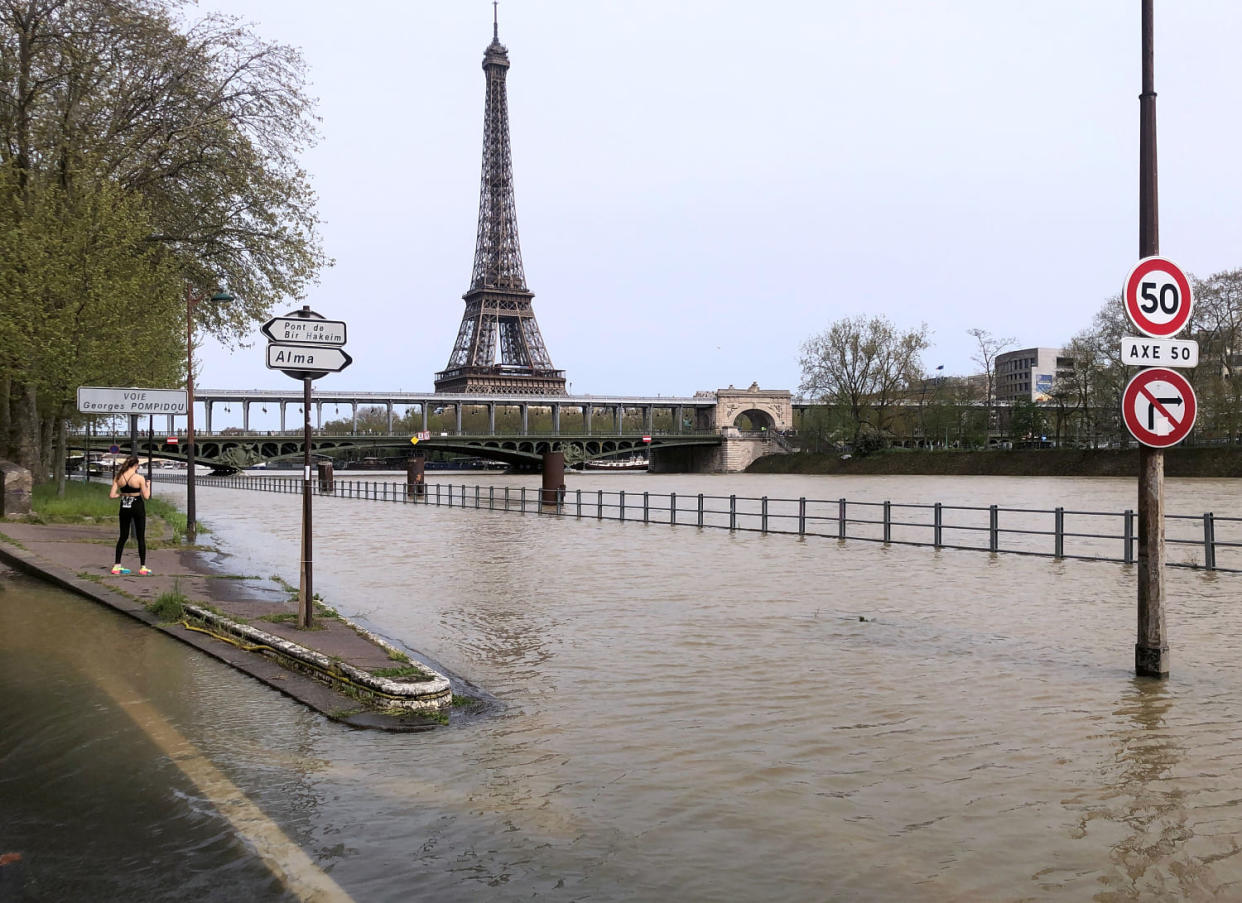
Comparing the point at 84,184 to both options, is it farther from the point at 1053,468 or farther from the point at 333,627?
the point at 1053,468

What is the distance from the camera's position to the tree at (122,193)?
1088 inches

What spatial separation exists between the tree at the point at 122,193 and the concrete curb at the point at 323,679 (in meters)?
19.1

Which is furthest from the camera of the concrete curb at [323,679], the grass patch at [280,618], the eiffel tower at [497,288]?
the eiffel tower at [497,288]

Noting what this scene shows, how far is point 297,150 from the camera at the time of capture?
33.7 m

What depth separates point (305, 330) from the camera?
10703mm

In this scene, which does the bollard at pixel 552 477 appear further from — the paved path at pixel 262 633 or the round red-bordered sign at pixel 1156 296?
the round red-bordered sign at pixel 1156 296

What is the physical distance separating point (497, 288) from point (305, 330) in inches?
5448

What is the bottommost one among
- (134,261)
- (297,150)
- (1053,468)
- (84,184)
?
(1053,468)

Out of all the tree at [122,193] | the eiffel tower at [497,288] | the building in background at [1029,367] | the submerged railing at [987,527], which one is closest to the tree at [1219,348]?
the submerged railing at [987,527]

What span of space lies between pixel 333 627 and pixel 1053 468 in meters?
80.5

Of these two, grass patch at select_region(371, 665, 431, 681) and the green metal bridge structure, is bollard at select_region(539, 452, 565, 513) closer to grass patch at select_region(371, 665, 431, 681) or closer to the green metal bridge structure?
grass patch at select_region(371, 665, 431, 681)

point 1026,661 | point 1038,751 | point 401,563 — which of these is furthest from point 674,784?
point 401,563

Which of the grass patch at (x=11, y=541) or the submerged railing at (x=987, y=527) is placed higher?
the grass patch at (x=11, y=541)

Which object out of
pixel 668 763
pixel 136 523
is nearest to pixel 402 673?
pixel 668 763
